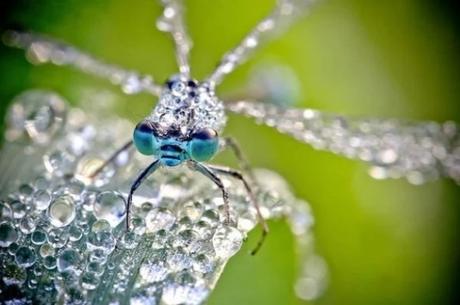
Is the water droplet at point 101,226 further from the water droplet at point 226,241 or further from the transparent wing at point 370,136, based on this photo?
the transparent wing at point 370,136

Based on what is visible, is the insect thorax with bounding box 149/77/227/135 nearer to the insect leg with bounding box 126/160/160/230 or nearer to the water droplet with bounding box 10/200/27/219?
the insect leg with bounding box 126/160/160/230

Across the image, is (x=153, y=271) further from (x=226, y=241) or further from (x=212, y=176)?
(x=212, y=176)

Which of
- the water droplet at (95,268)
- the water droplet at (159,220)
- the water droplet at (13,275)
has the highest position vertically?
the water droplet at (159,220)

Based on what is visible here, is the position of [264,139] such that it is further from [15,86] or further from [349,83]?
[15,86]

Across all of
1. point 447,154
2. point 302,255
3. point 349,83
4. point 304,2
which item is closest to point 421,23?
point 349,83

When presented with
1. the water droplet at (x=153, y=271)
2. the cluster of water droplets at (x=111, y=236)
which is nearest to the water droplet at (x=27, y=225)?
the cluster of water droplets at (x=111, y=236)

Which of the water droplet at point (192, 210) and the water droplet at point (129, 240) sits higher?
the water droplet at point (192, 210)

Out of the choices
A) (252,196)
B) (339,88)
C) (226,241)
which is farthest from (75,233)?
(339,88)

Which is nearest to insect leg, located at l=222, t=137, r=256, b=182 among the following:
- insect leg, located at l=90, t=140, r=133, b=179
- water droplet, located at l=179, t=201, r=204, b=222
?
insect leg, located at l=90, t=140, r=133, b=179
